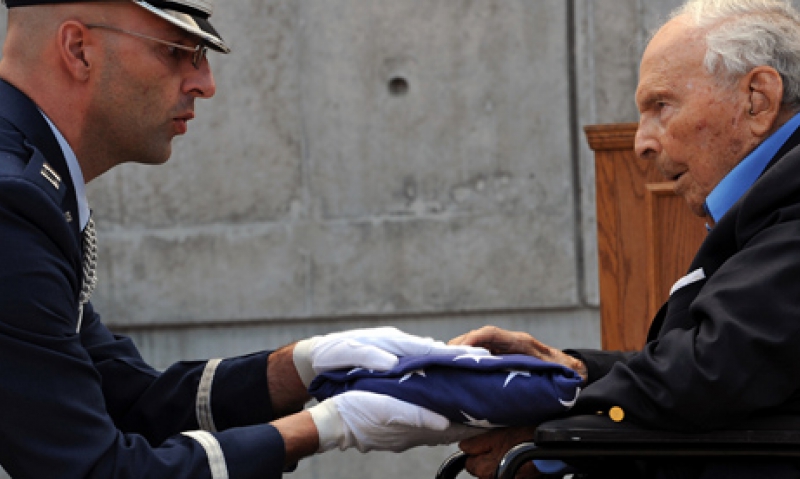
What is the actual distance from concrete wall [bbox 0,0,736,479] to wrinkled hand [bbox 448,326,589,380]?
263 centimetres

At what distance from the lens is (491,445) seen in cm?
229

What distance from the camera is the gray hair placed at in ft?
7.43

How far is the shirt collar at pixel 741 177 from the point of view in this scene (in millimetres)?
2257

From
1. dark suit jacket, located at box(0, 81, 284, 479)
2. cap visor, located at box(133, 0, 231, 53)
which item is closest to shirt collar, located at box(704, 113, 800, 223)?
dark suit jacket, located at box(0, 81, 284, 479)

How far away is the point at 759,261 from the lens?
1.99 m

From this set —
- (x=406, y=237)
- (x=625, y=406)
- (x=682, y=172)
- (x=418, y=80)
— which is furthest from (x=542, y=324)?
(x=625, y=406)

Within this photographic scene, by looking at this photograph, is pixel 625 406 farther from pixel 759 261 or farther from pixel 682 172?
pixel 682 172

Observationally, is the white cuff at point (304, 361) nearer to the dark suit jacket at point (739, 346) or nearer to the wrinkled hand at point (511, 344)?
the wrinkled hand at point (511, 344)

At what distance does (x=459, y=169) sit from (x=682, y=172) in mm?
2883

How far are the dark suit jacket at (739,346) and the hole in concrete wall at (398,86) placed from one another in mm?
3334

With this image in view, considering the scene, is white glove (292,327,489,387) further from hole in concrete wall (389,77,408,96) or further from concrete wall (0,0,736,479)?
hole in concrete wall (389,77,408,96)

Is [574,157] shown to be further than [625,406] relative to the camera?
Yes

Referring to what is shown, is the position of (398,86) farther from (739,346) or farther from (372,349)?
(739,346)

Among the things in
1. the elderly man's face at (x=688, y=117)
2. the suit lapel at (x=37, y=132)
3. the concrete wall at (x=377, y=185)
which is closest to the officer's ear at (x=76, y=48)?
the suit lapel at (x=37, y=132)
